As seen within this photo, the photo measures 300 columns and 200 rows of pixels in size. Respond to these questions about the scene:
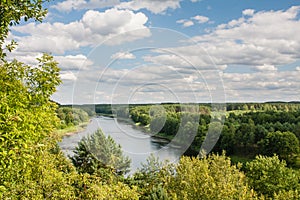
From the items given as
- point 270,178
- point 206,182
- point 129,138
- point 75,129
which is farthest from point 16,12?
point 75,129

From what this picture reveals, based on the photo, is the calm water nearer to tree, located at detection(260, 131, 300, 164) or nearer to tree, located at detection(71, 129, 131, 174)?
tree, located at detection(71, 129, 131, 174)

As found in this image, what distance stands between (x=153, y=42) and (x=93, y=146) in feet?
32.5

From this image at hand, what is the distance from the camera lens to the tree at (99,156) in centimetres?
2262

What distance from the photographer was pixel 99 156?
26.0 meters

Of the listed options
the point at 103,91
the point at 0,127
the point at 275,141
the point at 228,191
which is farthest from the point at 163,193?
the point at 275,141

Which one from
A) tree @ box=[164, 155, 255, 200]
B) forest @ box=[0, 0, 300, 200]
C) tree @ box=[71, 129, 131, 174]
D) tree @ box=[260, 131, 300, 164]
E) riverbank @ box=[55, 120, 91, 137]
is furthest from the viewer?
tree @ box=[260, 131, 300, 164]

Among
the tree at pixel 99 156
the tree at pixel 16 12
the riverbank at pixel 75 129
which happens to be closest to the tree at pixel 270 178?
the tree at pixel 99 156

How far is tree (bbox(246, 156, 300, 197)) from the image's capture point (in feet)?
70.5

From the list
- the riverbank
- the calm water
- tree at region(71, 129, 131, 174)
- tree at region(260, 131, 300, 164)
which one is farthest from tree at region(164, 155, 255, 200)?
tree at region(260, 131, 300, 164)

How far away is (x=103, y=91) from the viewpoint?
1739cm

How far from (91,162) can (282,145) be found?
32.0 meters

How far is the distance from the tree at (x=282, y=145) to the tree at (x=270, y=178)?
949 inches

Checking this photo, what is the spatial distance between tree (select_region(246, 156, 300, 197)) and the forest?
0.22 feet

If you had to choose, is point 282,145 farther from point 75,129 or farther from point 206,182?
point 206,182
